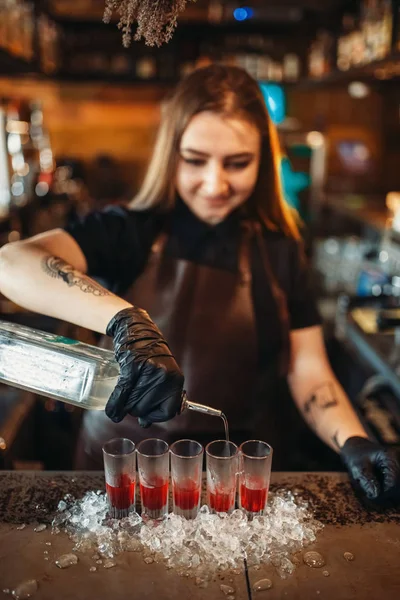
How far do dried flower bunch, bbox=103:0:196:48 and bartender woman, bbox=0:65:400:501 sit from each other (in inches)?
20.5

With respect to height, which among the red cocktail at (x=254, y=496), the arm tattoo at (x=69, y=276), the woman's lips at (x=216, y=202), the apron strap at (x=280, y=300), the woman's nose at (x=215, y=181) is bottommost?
the red cocktail at (x=254, y=496)

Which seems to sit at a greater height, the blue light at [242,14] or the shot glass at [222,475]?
the blue light at [242,14]

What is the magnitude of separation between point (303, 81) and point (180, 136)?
4.15 m

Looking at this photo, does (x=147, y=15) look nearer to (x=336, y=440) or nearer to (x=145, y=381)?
(x=145, y=381)

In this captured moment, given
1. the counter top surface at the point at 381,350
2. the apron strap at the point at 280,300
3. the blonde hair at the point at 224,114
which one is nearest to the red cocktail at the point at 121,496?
the apron strap at the point at 280,300

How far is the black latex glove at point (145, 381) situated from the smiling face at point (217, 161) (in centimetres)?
61

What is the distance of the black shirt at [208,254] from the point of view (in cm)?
158

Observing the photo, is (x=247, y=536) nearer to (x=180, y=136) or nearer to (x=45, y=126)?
(x=180, y=136)

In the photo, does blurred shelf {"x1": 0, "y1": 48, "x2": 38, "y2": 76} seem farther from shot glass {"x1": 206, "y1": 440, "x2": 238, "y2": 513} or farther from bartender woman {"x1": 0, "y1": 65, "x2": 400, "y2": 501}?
shot glass {"x1": 206, "y1": 440, "x2": 238, "y2": 513}

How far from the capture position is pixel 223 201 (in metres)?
1.57

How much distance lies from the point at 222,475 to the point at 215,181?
2.45ft

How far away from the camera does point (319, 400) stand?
1506 mm

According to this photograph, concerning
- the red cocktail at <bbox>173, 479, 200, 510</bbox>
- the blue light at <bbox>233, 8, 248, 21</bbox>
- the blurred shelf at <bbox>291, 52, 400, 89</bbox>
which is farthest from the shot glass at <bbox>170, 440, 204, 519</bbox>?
the blue light at <bbox>233, 8, 248, 21</bbox>

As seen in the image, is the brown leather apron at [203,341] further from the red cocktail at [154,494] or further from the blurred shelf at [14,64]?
the blurred shelf at [14,64]
